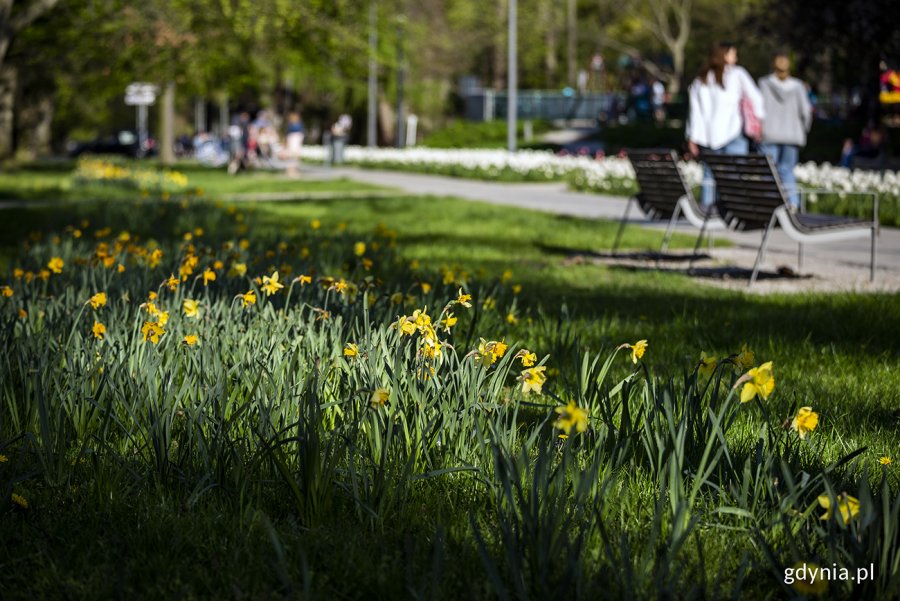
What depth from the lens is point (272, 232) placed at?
1055cm

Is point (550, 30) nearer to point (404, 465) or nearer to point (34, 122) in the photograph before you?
point (34, 122)

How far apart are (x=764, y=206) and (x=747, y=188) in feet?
0.69

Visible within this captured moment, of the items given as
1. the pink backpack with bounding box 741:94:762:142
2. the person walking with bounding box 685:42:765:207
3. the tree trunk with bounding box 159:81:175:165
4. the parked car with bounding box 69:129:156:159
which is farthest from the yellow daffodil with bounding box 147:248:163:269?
the parked car with bounding box 69:129:156:159

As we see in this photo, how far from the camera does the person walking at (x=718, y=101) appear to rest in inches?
476

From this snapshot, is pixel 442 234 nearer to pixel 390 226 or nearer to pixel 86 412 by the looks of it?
pixel 390 226

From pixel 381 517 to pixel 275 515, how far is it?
300 mm

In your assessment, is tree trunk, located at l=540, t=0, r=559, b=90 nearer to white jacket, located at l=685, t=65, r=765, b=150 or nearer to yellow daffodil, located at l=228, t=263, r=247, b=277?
white jacket, located at l=685, t=65, r=765, b=150

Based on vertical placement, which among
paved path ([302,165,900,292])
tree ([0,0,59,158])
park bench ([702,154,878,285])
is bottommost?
paved path ([302,165,900,292])

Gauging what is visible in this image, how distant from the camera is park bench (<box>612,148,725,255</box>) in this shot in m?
9.80

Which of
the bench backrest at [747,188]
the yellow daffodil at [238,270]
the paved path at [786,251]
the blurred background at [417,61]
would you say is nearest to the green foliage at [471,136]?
the blurred background at [417,61]

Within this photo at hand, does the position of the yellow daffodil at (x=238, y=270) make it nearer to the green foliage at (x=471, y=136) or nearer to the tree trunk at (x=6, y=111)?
the tree trunk at (x=6, y=111)

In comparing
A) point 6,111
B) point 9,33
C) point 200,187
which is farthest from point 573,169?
point 6,111

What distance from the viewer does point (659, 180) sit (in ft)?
33.3

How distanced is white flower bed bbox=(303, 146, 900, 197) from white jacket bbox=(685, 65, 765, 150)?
3.53 feet
